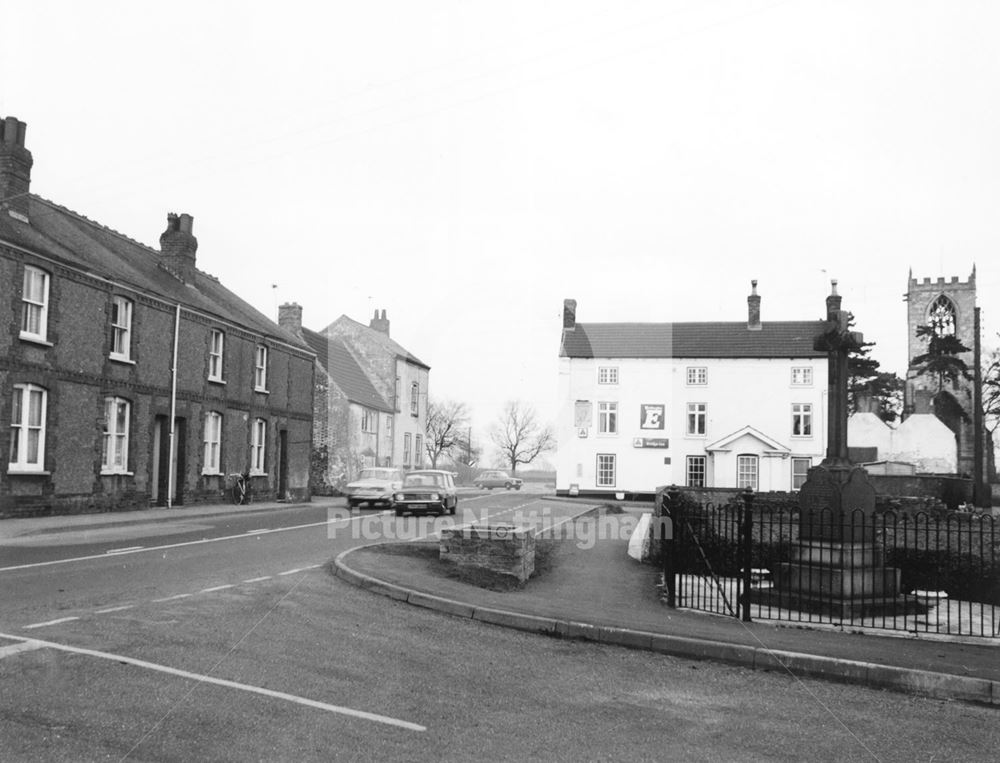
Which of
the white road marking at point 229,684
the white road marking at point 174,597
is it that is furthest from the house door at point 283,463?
the white road marking at point 229,684

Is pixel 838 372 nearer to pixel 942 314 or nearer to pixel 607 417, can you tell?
pixel 607 417

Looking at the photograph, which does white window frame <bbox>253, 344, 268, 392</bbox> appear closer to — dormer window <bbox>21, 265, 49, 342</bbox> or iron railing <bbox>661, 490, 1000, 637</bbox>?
dormer window <bbox>21, 265, 49, 342</bbox>

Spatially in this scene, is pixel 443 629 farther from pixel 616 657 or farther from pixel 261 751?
pixel 261 751

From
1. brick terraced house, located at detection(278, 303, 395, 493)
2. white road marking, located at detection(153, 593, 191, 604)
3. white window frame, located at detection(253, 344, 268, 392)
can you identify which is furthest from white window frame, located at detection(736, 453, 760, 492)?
white road marking, located at detection(153, 593, 191, 604)

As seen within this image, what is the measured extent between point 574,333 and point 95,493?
36.2 metres

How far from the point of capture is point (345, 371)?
164 feet

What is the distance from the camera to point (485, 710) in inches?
234

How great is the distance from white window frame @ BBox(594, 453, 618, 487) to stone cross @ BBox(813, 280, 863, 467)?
3984 cm

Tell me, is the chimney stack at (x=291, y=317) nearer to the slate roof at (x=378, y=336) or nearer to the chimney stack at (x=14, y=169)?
the slate roof at (x=378, y=336)

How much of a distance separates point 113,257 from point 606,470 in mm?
32940

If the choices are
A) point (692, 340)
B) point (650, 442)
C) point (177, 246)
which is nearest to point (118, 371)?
point (177, 246)

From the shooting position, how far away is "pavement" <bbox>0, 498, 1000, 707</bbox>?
7258 mm

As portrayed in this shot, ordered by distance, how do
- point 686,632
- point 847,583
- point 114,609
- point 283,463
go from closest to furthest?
point 686,632 < point 114,609 < point 847,583 < point 283,463

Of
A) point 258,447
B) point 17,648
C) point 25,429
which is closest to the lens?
point 17,648
